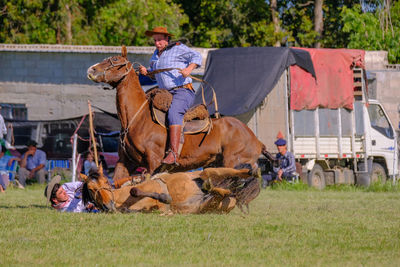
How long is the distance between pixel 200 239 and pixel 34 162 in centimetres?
1384

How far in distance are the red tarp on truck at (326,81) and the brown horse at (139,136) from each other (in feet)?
28.8

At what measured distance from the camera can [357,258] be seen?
7.00 m

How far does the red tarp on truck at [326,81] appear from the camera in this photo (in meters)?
20.5

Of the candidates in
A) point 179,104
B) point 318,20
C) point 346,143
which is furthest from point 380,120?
point 318,20

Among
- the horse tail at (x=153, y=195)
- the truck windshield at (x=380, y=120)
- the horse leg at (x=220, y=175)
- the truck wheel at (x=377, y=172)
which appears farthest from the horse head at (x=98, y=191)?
the truck windshield at (x=380, y=120)

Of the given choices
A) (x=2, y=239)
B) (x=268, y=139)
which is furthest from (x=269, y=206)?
(x=268, y=139)

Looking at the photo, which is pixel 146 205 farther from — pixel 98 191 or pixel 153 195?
pixel 98 191

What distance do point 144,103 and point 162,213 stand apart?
7.11 feet

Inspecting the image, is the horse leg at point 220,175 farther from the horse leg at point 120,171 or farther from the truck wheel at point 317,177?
the truck wheel at point 317,177

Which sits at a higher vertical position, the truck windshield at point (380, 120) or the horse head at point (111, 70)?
the horse head at point (111, 70)

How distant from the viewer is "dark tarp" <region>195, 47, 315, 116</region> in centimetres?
1981

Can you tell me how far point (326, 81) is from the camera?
2114 cm

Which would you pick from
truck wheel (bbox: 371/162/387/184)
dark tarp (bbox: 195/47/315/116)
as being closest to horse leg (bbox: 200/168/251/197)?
dark tarp (bbox: 195/47/315/116)

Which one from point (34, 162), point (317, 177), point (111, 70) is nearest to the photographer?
point (111, 70)
